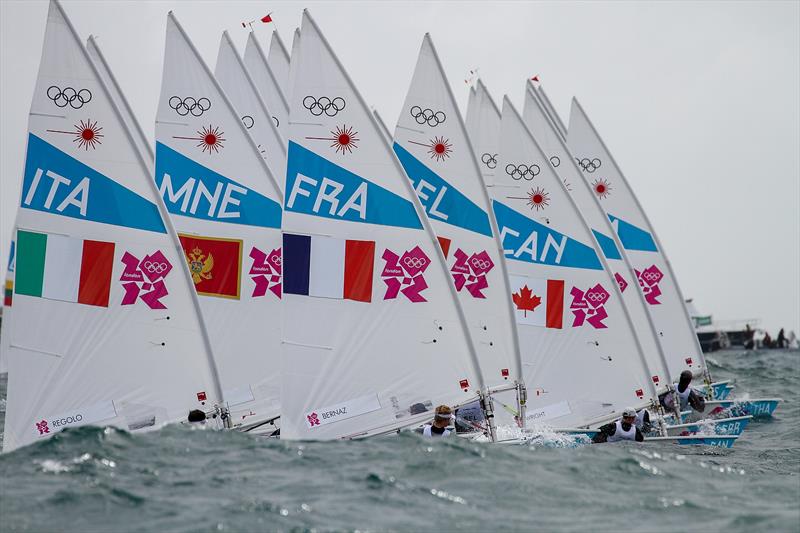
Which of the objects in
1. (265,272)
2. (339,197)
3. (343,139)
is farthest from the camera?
(265,272)

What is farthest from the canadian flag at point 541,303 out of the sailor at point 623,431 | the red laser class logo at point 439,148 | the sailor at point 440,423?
the sailor at point 440,423

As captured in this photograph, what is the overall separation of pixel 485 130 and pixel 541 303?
610 cm

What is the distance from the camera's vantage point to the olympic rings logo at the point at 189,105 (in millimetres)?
25859

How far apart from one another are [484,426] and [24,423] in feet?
27.6

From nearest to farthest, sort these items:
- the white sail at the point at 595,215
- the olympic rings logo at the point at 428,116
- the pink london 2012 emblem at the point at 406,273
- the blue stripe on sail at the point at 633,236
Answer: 1. the pink london 2012 emblem at the point at 406,273
2. the olympic rings logo at the point at 428,116
3. the white sail at the point at 595,215
4. the blue stripe on sail at the point at 633,236

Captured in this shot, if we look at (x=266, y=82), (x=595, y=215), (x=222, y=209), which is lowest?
(x=222, y=209)

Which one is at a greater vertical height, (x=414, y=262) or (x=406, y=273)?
(x=414, y=262)

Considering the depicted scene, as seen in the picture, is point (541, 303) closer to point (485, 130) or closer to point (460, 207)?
point (460, 207)

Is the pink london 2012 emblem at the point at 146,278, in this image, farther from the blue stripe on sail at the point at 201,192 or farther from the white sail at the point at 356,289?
the blue stripe on sail at the point at 201,192

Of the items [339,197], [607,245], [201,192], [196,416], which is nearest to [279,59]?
[201,192]

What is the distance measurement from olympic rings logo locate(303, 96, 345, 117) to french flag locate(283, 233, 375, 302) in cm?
248

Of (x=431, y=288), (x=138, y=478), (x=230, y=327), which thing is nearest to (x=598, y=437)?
(x=431, y=288)

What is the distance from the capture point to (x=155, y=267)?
2183 cm

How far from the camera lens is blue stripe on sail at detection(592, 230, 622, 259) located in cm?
3164
